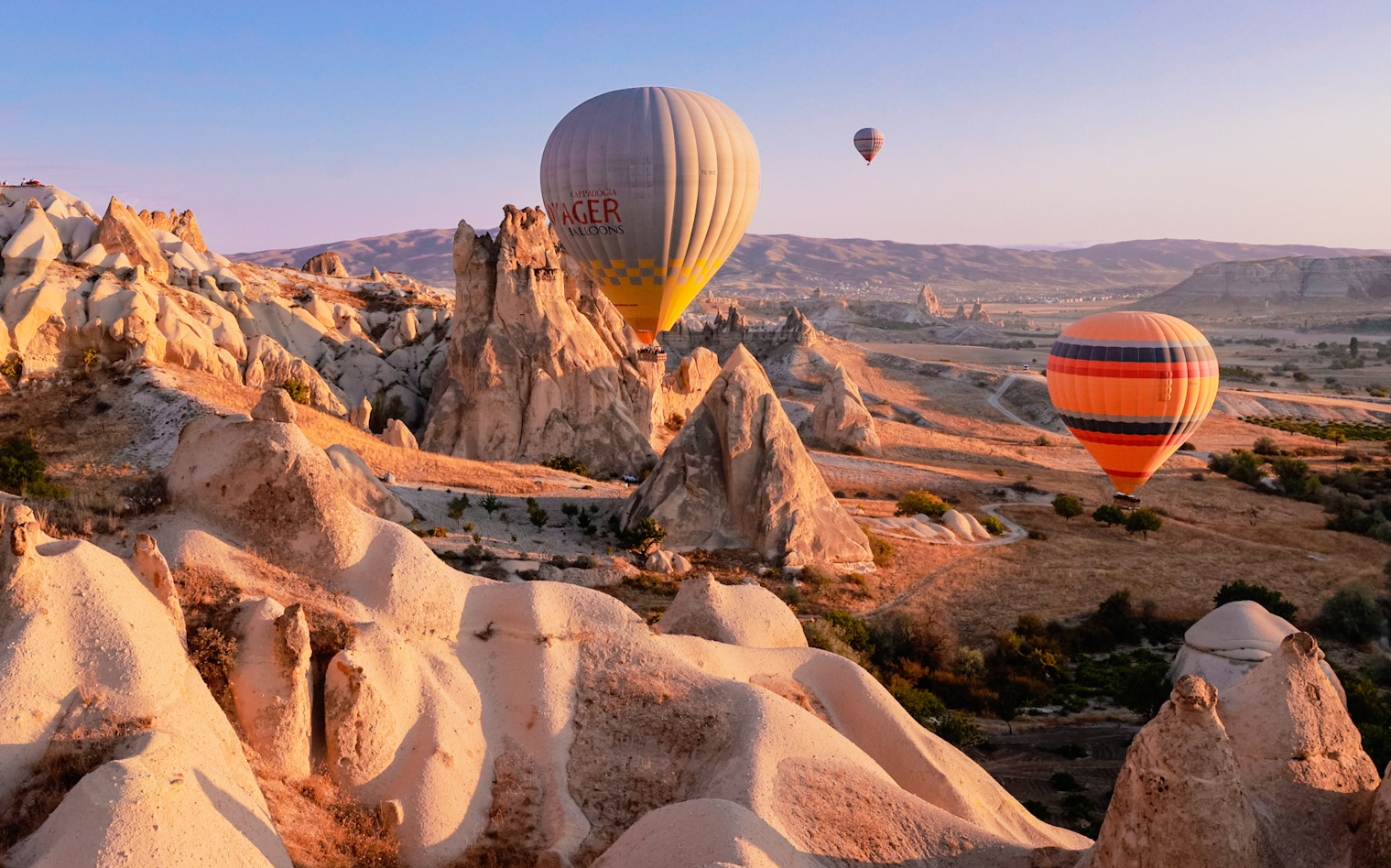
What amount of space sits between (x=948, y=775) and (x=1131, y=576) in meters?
22.0

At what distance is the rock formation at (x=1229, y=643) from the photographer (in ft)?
69.8

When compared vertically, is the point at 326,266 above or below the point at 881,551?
above

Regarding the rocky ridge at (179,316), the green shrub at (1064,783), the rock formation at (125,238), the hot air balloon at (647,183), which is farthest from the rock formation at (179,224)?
the green shrub at (1064,783)

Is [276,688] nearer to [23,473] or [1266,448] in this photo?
[23,473]

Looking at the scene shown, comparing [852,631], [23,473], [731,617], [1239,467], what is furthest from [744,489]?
[1239,467]

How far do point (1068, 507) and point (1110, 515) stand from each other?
1716mm

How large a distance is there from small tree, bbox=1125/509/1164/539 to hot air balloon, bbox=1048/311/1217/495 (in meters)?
3.61

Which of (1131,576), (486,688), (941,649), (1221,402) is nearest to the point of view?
(486,688)

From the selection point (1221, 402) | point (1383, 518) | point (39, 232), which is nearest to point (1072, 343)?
point (1383, 518)

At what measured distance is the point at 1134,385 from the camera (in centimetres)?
3159

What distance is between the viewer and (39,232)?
40469 mm

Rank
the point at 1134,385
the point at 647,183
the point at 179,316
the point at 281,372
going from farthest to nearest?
the point at 281,372 < the point at 179,316 < the point at 647,183 < the point at 1134,385

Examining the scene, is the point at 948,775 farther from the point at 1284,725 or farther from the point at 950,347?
the point at 950,347

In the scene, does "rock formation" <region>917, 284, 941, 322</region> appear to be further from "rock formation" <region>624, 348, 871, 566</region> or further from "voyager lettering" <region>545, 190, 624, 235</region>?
"rock formation" <region>624, 348, 871, 566</region>
